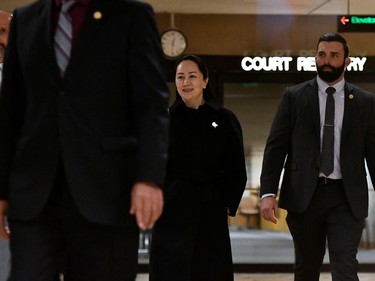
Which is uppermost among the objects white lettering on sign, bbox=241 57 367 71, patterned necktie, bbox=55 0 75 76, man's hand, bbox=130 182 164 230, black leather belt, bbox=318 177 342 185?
white lettering on sign, bbox=241 57 367 71

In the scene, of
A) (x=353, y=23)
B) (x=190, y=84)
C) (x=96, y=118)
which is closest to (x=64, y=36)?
(x=96, y=118)

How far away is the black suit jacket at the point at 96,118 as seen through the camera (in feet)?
7.54

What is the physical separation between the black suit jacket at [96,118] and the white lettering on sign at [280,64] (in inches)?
248

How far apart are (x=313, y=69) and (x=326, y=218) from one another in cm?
422

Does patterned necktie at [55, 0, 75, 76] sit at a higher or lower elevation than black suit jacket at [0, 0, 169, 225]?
higher

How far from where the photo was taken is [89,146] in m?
2.31

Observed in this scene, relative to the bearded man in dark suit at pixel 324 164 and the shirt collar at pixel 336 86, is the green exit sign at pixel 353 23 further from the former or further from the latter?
the shirt collar at pixel 336 86

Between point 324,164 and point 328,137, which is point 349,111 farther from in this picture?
point 324,164

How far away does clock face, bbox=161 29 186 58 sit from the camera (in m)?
9.09

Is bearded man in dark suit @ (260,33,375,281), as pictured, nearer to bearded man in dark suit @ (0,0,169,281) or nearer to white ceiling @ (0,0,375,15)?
bearded man in dark suit @ (0,0,169,281)

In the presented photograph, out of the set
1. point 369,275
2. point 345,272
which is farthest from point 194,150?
point 369,275

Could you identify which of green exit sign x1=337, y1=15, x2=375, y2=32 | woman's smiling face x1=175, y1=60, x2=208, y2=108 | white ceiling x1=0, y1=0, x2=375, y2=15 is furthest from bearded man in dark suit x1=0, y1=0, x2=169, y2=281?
white ceiling x1=0, y1=0, x2=375, y2=15

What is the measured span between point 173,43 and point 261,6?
1.06 meters

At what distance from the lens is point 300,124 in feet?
15.6
